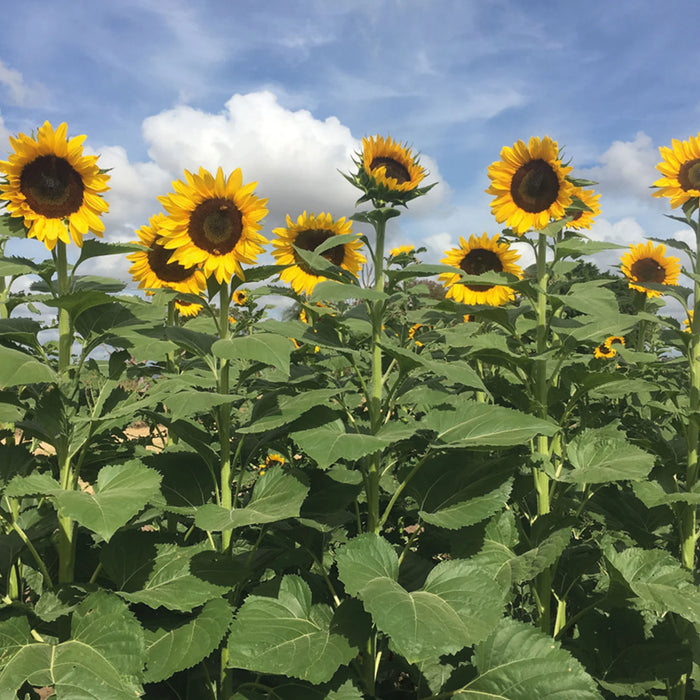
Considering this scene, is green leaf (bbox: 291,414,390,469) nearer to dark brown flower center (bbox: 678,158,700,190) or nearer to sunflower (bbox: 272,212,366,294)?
sunflower (bbox: 272,212,366,294)

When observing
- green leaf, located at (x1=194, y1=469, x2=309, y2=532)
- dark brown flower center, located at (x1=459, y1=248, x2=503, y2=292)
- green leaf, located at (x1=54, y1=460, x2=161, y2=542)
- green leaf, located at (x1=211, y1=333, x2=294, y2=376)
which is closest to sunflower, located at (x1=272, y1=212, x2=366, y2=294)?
green leaf, located at (x1=211, y1=333, x2=294, y2=376)

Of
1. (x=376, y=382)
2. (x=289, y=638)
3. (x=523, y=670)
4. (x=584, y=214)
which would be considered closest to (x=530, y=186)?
(x=584, y=214)

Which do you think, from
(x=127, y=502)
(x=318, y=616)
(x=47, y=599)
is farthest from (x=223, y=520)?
(x=47, y=599)

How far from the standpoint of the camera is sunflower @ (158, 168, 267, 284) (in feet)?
7.06

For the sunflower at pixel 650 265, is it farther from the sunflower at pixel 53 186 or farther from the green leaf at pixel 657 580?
the sunflower at pixel 53 186

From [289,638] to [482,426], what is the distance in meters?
0.93

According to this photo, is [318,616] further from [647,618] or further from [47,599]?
[647,618]

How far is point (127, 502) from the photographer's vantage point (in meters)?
1.73

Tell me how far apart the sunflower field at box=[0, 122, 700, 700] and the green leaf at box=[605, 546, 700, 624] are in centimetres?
1

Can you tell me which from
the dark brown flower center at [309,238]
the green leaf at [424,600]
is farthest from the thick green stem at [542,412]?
the dark brown flower center at [309,238]

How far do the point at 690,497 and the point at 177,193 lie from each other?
2.23m

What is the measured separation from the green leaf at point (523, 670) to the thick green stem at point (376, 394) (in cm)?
55

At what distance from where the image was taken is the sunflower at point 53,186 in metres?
2.07

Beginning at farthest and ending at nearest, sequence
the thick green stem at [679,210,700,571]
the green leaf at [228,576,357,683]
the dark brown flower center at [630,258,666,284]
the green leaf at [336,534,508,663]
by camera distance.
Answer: the dark brown flower center at [630,258,666,284] < the thick green stem at [679,210,700,571] < the green leaf at [228,576,357,683] < the green leaf at [336,534,508,663]
